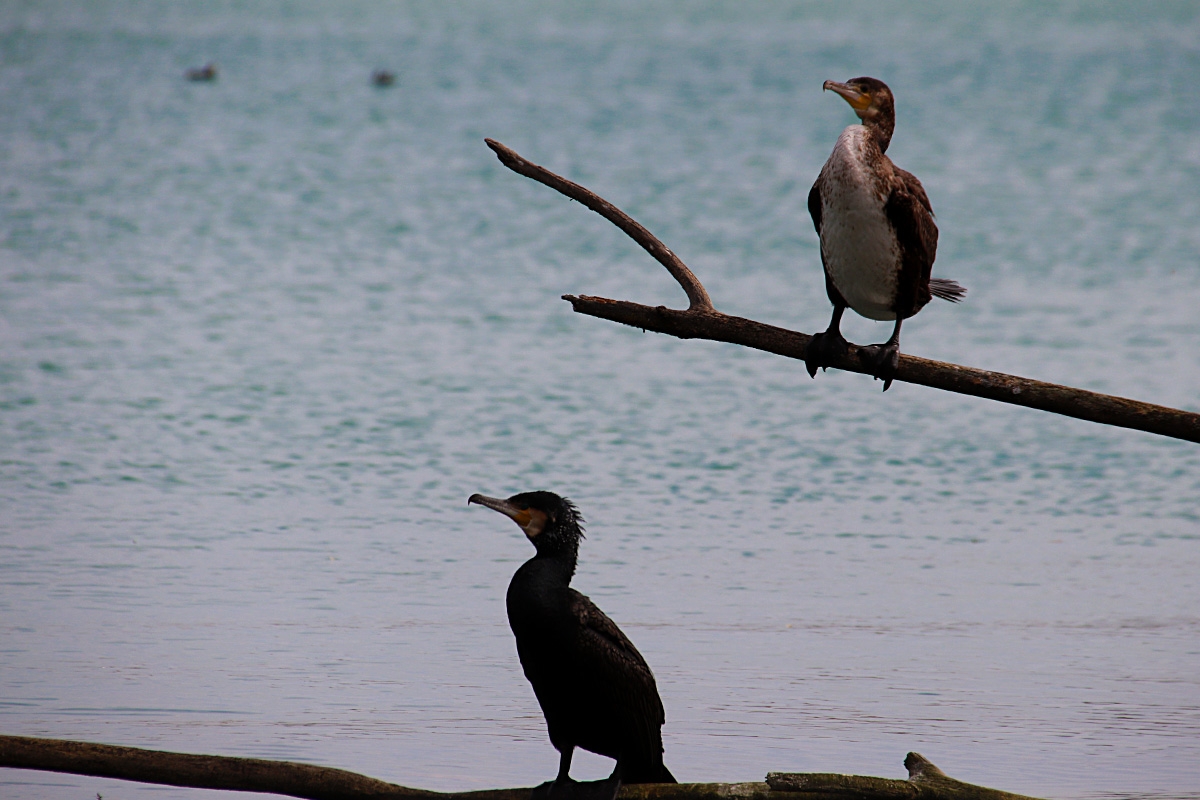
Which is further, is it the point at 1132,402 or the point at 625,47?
the point at 625,47

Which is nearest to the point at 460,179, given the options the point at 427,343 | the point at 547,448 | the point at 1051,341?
the point at 427,343

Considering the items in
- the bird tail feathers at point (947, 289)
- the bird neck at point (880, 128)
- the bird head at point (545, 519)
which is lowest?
the bird head at point (545, 519)

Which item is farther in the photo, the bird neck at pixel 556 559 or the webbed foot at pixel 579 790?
the bird neck at pixel 556 559

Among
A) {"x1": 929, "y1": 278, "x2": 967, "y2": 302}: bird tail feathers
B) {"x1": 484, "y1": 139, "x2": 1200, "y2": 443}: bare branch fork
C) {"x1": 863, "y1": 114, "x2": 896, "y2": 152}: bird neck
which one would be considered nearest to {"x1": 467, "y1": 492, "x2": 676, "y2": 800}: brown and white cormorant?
{"x1": 484, "y1": 139, "x2": 1200, "y2": 443}: bare branch fork

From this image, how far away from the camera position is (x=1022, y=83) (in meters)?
34.9

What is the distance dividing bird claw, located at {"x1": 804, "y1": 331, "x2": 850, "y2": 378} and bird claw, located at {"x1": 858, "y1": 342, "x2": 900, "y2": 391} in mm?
60

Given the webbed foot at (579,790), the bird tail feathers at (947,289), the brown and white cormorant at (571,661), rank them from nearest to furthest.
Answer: the webbed foot at (579,790), the brown and white cormorant at (571,661), the bird tail feathers at (947,289)

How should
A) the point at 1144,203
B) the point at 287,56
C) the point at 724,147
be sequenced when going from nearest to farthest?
the point at 1144,203 < the point at 724,147 < the point at 287,56

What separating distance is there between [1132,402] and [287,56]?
124 feet

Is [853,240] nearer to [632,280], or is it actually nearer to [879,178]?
[879,178]

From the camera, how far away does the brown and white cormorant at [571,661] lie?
4781 mm

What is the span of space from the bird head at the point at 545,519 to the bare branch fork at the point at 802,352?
22.4 inches

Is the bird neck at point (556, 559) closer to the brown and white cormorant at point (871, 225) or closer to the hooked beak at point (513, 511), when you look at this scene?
the hooked beak at point (513, 511)

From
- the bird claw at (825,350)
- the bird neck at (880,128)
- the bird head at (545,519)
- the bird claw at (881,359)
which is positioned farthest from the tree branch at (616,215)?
the bird neck at (880,128)
